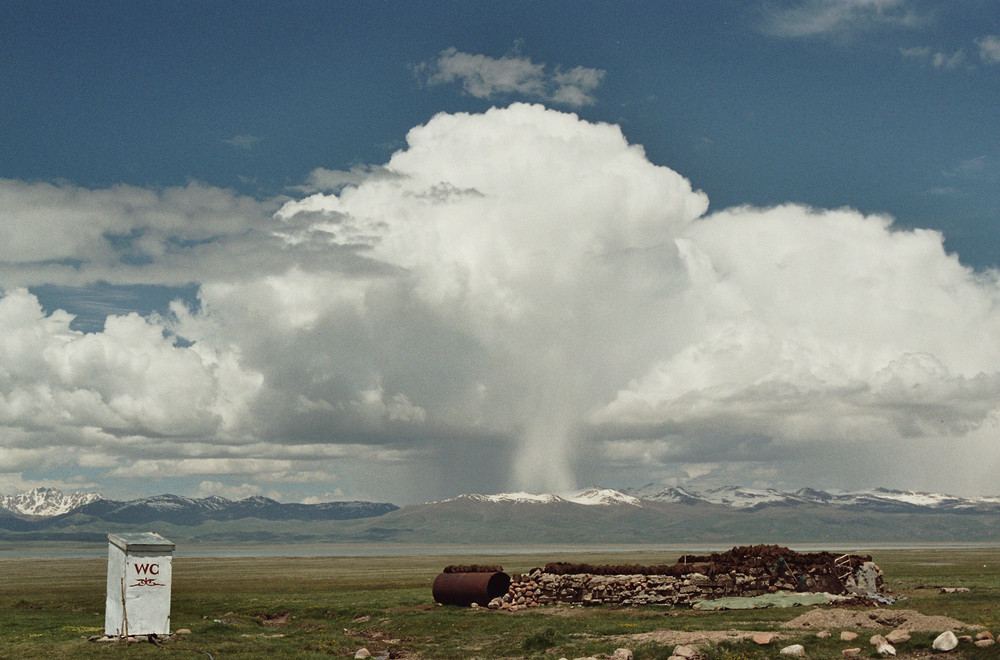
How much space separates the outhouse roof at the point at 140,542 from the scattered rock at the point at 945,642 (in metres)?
30.7

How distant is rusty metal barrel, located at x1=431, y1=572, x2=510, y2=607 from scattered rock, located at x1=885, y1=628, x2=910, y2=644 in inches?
1061

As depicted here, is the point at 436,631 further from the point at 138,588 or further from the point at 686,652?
the point at 686,652

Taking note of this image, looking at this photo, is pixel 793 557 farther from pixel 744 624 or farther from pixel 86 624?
pixel 86 624

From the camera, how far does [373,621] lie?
1969 inches

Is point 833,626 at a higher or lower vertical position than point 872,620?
lower

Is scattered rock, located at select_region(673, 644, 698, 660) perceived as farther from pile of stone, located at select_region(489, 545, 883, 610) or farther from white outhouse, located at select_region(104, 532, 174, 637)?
white outhouse, located at select_region(104, 532, 174, 637)

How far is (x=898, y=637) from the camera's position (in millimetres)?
31469

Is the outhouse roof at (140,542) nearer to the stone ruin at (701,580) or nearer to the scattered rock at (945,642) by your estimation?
the stone ruin at (701,580)

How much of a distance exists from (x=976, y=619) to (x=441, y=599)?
1202 inches

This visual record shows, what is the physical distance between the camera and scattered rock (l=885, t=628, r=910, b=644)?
31.2 meters

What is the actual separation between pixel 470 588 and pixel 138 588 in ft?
74.4

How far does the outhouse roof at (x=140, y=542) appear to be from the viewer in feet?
120

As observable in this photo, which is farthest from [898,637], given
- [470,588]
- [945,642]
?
[470,588]

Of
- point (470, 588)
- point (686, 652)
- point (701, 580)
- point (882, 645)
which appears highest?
point (882, 645)
